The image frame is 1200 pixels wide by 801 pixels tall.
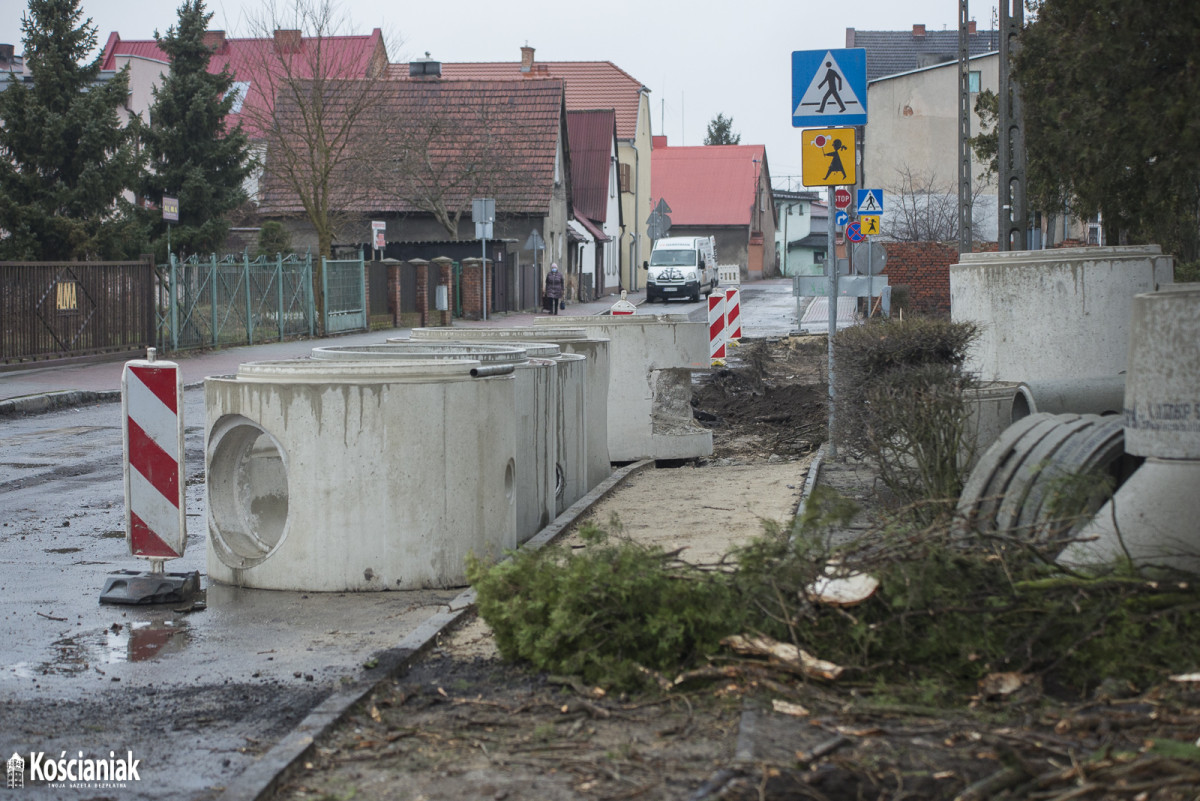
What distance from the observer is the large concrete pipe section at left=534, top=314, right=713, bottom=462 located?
11.7 metres

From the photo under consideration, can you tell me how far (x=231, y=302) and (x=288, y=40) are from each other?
13622mm

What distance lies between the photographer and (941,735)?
388 centimetres

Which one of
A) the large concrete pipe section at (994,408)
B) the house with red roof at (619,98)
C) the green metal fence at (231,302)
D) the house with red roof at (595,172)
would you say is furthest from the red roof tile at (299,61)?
the large concrete pipe section at (994,408)

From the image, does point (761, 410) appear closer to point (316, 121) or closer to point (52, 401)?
point (52, 401)

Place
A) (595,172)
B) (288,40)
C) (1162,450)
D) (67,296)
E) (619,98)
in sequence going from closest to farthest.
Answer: (1162,450), (67,296), (288,40), (595,172), (619,98)

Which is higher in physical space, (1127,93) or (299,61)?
(299,61)

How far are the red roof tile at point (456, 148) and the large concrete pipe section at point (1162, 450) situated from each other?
42.1m

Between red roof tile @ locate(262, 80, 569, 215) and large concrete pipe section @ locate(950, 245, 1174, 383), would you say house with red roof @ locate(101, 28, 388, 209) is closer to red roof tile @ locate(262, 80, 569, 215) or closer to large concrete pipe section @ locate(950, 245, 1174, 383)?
red roof tile @ locate(262, 80, 569, 215)

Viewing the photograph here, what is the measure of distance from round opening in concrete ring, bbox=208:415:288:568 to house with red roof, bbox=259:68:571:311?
37537 millimetres

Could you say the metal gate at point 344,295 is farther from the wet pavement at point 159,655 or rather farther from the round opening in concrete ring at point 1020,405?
the round opening in concrete ring at point 1020,405

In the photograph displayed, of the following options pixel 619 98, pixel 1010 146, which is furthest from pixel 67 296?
pixel 619 98

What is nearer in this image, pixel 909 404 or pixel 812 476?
pixel 909 404

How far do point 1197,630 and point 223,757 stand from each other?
318 cm

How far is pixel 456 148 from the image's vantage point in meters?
49.1
